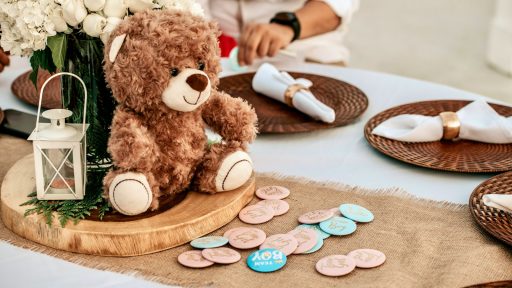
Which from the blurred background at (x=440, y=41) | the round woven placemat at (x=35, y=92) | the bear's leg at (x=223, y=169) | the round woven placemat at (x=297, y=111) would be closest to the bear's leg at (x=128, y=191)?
the bear's leg at (x=223, y=169)

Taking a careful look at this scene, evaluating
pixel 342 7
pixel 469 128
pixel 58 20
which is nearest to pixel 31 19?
pixel 58 20

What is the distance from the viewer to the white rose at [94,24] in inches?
36.9

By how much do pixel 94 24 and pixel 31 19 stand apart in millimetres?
79

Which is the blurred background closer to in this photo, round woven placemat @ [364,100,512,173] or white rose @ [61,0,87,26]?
round woven placemat @ [364,100,512,173]

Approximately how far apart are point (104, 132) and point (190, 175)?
137 mm

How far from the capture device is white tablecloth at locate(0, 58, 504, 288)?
0.87m

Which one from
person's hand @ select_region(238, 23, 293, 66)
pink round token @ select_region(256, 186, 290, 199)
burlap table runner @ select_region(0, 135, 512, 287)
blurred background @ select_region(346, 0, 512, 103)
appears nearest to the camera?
burlap table runner @ select_region(0, 135, 512, 287)

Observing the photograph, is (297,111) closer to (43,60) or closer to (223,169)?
(223,169)

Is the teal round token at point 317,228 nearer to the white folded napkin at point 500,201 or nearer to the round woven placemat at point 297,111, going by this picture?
the white folded napkin at point 500,201

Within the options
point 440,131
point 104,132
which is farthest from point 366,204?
point 104,132

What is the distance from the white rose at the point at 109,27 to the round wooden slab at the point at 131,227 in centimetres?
24

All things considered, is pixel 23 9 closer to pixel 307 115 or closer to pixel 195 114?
pixel 195 114

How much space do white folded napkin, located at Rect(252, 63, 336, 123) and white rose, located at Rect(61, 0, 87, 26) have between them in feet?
1.65

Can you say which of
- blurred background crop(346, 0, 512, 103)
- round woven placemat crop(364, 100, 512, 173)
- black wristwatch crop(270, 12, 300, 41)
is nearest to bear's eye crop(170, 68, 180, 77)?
round woven placemat crop(364, 100, 512, 173)
